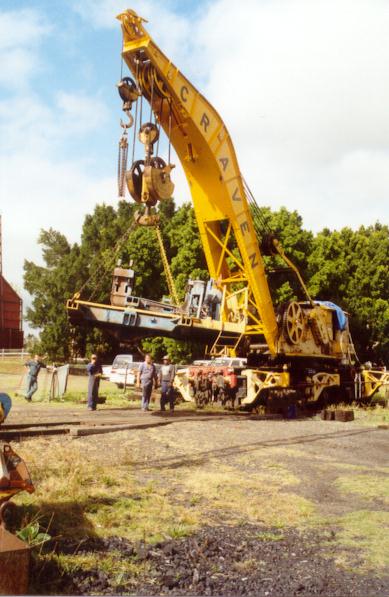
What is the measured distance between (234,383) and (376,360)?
2246 cm

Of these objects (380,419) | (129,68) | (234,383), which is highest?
(129,68)

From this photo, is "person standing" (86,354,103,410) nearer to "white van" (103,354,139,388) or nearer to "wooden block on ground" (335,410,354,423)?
"white van" (103,354,139,388)

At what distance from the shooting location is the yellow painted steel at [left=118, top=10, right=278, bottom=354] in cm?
1375

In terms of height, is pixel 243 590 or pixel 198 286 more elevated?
pixel 198 286

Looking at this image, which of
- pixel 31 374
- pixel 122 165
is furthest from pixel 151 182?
pixel 31 374

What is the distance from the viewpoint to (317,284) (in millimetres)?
32625

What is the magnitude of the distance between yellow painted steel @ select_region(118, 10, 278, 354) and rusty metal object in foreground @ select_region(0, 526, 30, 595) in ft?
39.4

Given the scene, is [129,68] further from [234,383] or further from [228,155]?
[234,383]

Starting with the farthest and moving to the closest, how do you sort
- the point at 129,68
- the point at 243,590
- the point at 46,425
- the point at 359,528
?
1. the point at 129,68
2. the point at 46,425
3. the point at 359,528
4. the point at 243,590

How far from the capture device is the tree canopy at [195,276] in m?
32.3

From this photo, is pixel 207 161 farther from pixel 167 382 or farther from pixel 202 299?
pixel 167 382

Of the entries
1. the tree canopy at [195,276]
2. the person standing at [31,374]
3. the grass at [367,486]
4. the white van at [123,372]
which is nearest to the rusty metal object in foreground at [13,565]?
the grass at [367,486]

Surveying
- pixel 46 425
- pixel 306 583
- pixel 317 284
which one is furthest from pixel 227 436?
pixel 317 284

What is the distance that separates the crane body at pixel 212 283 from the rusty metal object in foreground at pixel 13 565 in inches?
389
